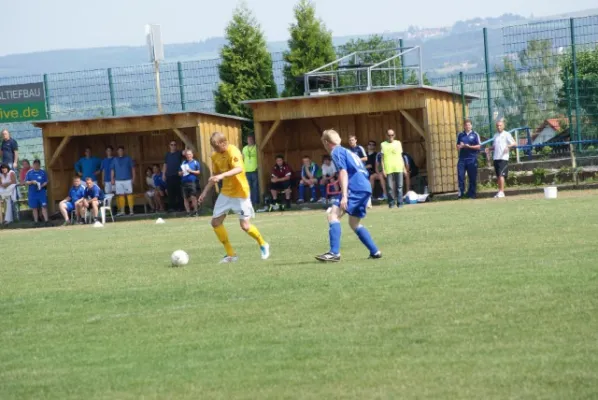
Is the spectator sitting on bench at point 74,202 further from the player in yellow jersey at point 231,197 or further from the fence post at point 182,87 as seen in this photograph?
the player in yellow jersey at point 231,197

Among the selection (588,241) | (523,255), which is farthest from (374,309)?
(588,241)

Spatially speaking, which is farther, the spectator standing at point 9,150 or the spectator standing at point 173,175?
the spectator standing at point 9,150

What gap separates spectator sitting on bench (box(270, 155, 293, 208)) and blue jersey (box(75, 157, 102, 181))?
18.7 feet

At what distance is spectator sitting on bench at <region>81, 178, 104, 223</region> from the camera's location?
31484mm

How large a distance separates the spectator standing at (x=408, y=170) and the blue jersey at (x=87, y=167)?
30.4 feet

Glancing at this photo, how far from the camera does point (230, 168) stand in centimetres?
1491

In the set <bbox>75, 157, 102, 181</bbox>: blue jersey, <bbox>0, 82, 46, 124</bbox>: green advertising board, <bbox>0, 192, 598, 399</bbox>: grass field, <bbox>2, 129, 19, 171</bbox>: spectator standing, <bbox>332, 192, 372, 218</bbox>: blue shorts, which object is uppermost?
<bbox>0, 82, 46, 124</bbox>: green advertising board

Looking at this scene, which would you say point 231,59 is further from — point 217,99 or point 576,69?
point 576,69

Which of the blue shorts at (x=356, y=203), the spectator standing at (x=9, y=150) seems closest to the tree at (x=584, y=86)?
the spectator standing at (x=9, y=150)

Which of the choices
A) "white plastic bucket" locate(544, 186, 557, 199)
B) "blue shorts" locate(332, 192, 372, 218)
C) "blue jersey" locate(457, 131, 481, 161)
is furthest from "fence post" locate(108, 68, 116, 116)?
"blue shorts" locate(332, 192, 372, 218)

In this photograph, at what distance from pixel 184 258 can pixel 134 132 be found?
21595 mm

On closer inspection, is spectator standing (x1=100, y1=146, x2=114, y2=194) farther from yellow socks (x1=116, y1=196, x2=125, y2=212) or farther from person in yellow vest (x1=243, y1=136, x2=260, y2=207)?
person in yellow vest (x1=243, y1=136, x2=260, y2=207)

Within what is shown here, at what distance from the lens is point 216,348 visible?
8484 millimetres

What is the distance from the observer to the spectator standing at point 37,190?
33.4 metres
